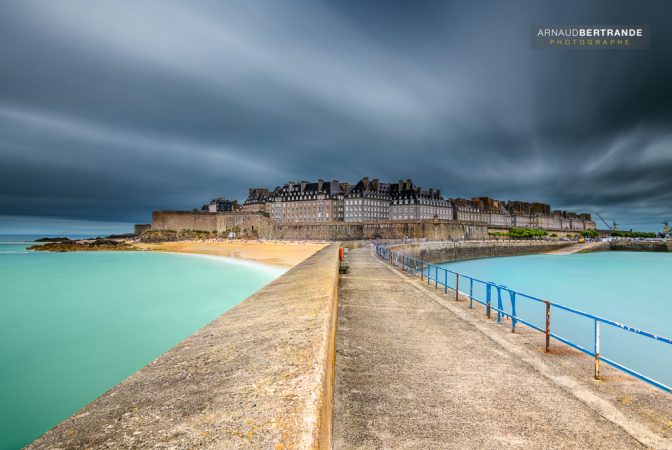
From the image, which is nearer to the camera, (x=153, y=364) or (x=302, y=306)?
(x=153, y=364)

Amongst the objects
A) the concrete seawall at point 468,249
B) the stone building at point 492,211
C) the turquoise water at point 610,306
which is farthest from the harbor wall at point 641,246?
the turquoise water at point 610,306

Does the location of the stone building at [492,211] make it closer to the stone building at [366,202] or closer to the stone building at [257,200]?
the stone building at [366,202]

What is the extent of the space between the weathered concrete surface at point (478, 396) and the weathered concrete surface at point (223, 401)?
30.5 inches

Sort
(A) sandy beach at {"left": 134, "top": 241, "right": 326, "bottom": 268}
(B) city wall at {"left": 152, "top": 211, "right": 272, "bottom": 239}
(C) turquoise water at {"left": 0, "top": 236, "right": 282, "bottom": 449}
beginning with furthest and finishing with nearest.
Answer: (B) city wall at {"left": 152, "top": 211, "right": 272, "bottom": 239} < (A) sandy beach at {"left": 134, "top": 241, "right": 326, "bottom": 268} < (C) turquoise water at {"left": 0, "top": 236, "right": 282, "bottom": 449}

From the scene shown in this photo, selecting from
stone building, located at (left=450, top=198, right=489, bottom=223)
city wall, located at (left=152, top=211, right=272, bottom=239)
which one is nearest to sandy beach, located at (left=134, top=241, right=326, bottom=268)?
city wall, located at (left=152, top=211, right=272, bottom=239)

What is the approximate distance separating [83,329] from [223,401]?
531 inches

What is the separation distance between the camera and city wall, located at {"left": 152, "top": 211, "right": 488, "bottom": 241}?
5906cm

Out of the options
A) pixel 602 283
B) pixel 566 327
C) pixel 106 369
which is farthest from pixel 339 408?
pixel 602 283

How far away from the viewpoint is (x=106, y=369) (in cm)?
902

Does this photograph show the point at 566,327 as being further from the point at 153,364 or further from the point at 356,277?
the point at 153,364

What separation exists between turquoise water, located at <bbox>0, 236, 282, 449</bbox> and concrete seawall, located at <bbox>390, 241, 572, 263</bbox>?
1882cm

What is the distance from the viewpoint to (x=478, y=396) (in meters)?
3.95

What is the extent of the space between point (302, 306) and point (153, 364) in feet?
8.50

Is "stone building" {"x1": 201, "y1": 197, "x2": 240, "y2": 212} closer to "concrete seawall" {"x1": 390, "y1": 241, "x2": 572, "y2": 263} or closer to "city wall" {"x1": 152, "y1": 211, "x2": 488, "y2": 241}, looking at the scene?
"city wall" {"x1": 152, "y1": 211, "x2": 488, "y2": 241}
